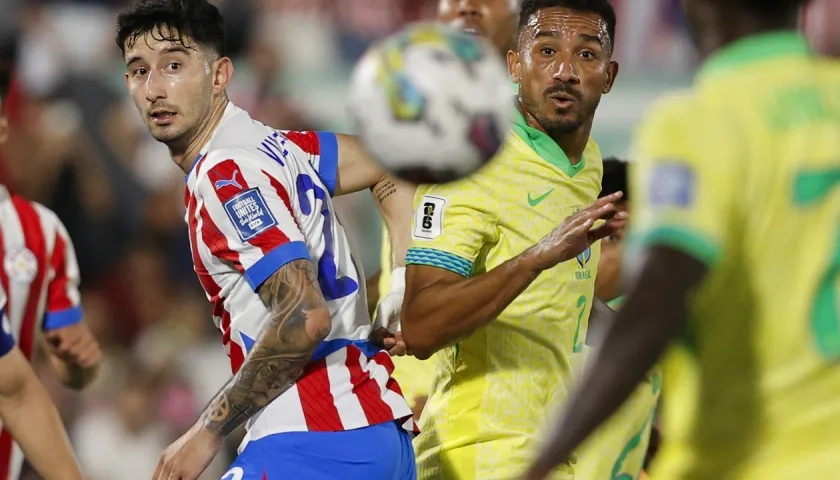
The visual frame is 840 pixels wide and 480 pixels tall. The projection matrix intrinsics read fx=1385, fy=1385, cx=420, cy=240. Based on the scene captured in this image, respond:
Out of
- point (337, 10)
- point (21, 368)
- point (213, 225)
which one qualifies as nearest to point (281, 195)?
point (213, 225)

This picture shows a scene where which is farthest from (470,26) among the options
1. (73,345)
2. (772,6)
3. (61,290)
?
(772,6)

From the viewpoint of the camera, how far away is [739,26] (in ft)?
9.09

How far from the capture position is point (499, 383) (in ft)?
14.4

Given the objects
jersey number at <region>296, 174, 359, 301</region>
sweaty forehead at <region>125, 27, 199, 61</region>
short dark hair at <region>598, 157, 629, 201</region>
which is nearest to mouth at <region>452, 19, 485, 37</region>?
short dark hair at <region>598, 157, 629, 201</region>

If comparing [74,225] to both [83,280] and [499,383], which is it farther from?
[499,383]

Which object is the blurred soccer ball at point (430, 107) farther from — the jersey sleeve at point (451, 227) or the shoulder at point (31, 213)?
the shoulder at point (31, 213)

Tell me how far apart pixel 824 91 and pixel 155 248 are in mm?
8025

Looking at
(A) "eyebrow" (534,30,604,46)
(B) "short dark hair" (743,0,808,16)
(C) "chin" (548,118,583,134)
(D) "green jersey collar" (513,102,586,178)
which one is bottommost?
(D) "green jersey collar" (513,102,586,178)

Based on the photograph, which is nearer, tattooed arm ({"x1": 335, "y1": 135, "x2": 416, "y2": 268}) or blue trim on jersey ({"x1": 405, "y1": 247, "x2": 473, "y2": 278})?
blue trim on jersey ({"x1": 405, "y1": 247, "x2": 473, "y2": 278})

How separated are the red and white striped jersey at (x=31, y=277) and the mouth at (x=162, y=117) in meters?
1.68

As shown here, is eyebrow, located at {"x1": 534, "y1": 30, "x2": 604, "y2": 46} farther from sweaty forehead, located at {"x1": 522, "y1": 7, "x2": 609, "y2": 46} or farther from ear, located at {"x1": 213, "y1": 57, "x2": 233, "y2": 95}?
ear, located at {"x1": 213, "y1": 57, "x2": 233, "y2": 95}

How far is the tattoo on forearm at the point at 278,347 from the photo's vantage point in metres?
3.80

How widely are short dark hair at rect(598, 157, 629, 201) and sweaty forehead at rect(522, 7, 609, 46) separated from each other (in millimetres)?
1091

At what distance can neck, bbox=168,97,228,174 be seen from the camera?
439 cm
